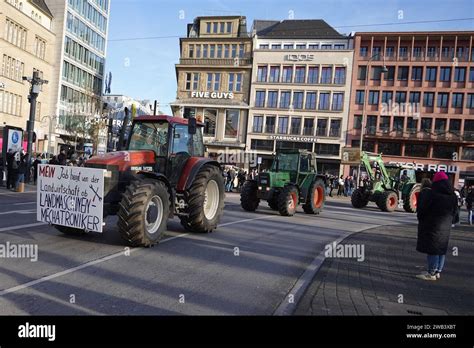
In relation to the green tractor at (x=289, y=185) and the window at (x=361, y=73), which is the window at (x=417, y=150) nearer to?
the window at (x=361, y=73)

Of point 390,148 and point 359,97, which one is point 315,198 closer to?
point 359,97

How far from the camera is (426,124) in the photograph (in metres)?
51.8

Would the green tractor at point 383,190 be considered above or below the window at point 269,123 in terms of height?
below

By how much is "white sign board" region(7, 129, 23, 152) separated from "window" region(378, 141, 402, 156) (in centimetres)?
4282

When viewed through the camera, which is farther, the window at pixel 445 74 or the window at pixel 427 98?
the window at pixel 427 98

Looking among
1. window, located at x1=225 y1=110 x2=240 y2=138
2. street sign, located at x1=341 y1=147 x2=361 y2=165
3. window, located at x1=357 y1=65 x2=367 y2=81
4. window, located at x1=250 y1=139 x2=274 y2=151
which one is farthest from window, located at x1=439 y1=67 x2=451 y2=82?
street sign, located at x1=341 y1=147 x2=361 y2=165

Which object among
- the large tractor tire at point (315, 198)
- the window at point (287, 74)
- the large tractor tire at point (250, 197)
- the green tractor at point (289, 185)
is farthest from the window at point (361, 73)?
the large tractor tire at point (250, 197)

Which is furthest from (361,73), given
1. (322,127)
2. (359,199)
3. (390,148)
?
(359,199)

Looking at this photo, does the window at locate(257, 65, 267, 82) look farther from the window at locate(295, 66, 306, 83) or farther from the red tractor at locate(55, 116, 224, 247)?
the red tractor at locate(55, 116, 224, 247)
